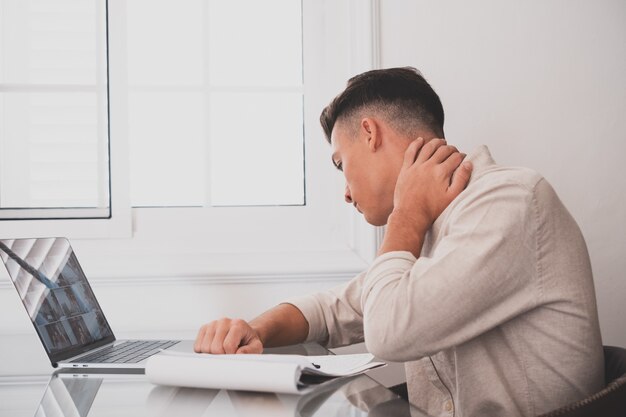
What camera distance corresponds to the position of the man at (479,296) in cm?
98

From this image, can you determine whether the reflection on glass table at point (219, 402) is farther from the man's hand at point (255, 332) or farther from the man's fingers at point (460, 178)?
the man's fingers at point (460, 178)

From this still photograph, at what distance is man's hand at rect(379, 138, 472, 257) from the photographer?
1.13 meters

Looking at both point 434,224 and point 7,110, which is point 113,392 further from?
point 7,110

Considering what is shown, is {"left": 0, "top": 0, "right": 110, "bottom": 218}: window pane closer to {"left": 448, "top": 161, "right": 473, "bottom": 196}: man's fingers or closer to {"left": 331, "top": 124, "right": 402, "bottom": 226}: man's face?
{"left": 331, "top": 124, "right": 402, "bottom": 226}: man's face

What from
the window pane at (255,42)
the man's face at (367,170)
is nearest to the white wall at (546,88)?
the window pane at (255,42)

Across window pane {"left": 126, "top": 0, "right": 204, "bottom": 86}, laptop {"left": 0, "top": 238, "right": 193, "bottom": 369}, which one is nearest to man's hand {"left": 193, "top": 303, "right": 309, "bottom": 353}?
laptop {"left": 0, "top": 238, "right": 193, "bottom": 369}

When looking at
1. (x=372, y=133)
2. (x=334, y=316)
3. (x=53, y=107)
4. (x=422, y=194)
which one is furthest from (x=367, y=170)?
(x=53, y=107)

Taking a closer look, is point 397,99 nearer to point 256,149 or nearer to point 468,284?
point 468,284

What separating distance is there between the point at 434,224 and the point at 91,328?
78cm

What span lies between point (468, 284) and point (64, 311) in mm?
859

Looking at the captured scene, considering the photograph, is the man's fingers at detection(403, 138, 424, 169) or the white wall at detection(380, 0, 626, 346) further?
the white wall at detection(380, 0, 626, 346)

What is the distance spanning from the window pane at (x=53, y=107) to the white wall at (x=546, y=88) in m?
0.91

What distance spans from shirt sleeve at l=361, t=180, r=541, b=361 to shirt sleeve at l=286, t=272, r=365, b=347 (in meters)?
0.43

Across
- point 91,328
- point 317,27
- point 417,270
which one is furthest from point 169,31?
point 417,270
